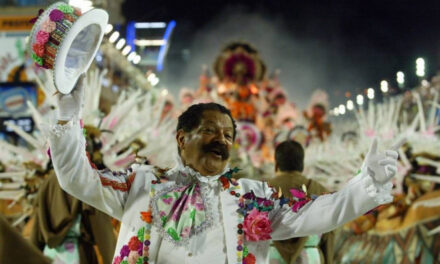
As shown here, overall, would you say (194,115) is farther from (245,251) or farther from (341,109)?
(341,109)

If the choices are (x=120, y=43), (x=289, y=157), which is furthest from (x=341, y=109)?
(x=289, y=157)

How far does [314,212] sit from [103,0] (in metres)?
24.9

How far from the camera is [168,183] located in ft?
12.0

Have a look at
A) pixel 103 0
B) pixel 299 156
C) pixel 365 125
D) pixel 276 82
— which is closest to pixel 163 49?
pixel 276 82

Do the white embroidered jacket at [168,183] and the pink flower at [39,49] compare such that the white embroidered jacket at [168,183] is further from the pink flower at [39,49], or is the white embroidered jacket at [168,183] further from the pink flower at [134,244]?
the pink flower at [39,49]

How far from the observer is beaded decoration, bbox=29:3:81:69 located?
3.34 metres

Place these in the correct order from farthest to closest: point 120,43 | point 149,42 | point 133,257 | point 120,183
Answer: point 149,42
point 120,43
point 120,183
point 133,257

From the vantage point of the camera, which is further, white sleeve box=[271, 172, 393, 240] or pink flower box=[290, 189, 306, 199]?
pink flower box=[290, 189, 306, 199]

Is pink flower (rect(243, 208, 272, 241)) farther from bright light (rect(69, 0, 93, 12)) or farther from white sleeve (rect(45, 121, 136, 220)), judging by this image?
bright light (rect(69, 0, 93, 12))

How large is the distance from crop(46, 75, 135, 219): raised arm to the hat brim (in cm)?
6

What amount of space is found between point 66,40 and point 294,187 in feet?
9.79

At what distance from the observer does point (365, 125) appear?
11.6 metres

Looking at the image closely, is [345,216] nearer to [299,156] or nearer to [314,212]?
[314,212]

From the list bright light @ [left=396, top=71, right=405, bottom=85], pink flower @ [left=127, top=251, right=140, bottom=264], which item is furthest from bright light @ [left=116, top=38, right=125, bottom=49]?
pink flower @ [left=127, top=251, right=140, bottom=264]
